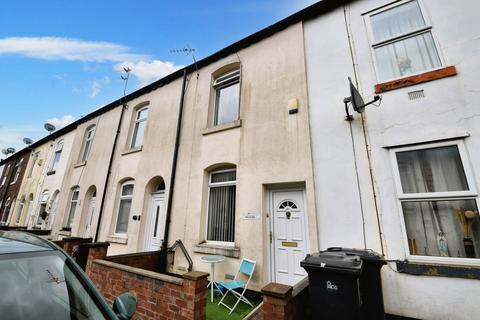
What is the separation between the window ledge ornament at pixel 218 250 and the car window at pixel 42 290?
10.7 feet

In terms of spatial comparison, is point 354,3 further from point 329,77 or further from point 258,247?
point 258,247

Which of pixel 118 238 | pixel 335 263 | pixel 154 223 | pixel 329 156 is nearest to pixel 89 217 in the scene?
pixel 118 238

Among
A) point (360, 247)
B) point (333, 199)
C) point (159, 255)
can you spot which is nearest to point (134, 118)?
point (159, 255)

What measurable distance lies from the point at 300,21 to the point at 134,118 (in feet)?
23.0

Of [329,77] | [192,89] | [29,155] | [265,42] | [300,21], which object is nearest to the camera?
[329,77]

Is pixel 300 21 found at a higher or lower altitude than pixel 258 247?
higher

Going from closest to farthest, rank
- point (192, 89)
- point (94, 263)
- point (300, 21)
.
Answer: point (94, 263) → point (300, 21) → point (192, 89)

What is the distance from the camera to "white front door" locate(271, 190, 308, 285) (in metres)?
4.32

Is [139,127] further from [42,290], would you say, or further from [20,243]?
[42,290]

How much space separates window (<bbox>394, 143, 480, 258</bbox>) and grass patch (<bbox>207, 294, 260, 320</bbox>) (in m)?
2.84

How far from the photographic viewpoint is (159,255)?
569 centimetres

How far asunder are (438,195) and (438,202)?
119mm

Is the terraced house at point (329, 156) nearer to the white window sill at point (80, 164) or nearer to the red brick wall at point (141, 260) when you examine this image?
the red brick wall at point (141, 260)

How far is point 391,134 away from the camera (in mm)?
3826
